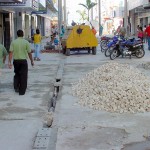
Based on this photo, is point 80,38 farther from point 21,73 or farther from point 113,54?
point 21,73

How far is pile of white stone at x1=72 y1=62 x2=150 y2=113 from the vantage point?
838cm

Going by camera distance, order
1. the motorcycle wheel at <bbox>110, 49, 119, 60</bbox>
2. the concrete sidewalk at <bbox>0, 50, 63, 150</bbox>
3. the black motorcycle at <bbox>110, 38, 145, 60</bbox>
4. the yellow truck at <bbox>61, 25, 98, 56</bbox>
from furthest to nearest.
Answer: the yellow truck at <bbox>61, 25, 98, 56</bbox>, the black motorcycle at <bbox>110, 38, 145, 60</bbox>, the motorcycle wheel at <bbox>110, 49, 119, 60</bbox>, the concrete sidewalk at <bbox>0, 50, 63, 150</bbox>

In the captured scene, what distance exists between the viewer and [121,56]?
2078 cm

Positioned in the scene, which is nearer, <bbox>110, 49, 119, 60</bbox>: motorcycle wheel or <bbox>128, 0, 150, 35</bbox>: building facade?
<bbox>110, 49, 119, 60</bbox>: motorcycle wheel

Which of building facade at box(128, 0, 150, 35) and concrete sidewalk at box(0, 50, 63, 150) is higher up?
building facade at box(128, 0, 150, 35)

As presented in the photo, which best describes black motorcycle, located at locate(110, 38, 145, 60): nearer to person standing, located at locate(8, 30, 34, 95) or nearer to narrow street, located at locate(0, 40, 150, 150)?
narrow street, located at locate(0, 40, 150, 150)

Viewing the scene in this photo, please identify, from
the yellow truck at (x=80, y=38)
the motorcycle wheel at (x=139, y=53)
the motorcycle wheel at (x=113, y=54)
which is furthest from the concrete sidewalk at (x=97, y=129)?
the yellow truck at (x=80, y=38)

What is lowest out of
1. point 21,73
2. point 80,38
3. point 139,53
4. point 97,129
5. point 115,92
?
point 97,129

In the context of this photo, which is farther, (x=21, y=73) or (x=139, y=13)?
(x=139, y=13)

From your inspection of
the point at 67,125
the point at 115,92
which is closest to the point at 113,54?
the point at 115,92

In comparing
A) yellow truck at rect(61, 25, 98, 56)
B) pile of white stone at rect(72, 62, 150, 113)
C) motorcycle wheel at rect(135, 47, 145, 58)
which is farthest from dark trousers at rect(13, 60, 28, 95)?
yellow truck at rect(61, 25, 98, 56)

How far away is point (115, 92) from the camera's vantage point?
8844 millimetres

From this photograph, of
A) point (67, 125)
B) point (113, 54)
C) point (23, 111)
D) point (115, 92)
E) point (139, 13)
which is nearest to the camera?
point (67, 125)

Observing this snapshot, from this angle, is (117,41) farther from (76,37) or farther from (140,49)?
(76,37)
